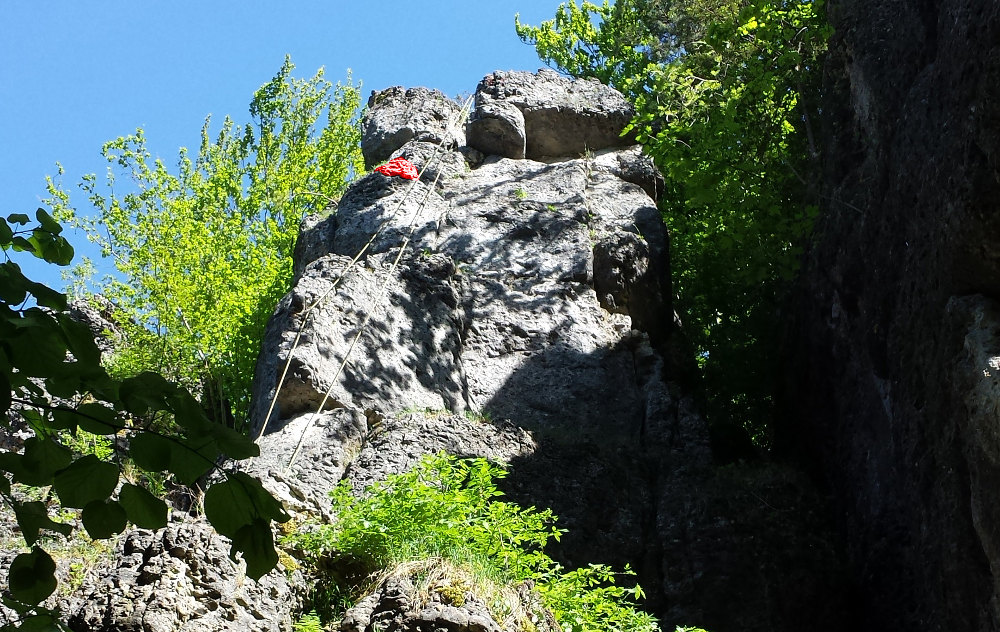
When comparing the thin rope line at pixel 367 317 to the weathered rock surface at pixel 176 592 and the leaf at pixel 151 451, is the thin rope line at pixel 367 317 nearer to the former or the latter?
the weathered rock surface at pixel 176 592

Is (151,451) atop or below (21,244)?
below

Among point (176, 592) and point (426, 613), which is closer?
point (176, 592)

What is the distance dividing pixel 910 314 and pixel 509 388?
13.6ft

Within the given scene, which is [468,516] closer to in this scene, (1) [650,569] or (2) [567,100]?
(1) [650,569]

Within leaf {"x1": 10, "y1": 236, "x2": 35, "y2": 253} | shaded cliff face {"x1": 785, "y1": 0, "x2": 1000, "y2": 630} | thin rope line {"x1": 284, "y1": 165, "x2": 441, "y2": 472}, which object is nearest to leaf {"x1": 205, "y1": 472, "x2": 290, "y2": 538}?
leaf {"x1": 10, "y1": 236, "x2": 35, "y2": 253}

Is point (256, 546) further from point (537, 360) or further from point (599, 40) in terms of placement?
point (599, 40)

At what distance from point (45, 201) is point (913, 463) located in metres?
15.9

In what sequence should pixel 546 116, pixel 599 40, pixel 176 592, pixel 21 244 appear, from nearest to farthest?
pixel 21 244, pixel 176 592, pixel 546 116, pixel 599 40

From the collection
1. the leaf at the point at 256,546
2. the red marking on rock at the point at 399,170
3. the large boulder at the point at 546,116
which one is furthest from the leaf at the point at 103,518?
the large boulder at the point at 546,116

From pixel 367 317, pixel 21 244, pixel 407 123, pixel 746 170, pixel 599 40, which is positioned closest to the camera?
pixel 21 244

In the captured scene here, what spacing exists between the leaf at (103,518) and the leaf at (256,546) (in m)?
0.28

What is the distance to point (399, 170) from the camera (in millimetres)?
13203

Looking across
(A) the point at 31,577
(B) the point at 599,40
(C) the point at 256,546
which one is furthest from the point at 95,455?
(B) the point at 599,40

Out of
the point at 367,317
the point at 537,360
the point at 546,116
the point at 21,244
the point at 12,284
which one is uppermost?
the point at 546,116
